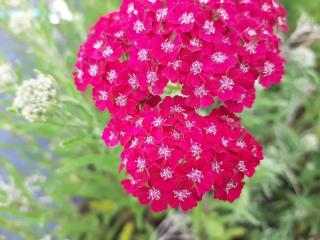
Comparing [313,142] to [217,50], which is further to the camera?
[313,142]

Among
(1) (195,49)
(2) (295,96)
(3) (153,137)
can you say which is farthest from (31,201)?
(2) (295,96)

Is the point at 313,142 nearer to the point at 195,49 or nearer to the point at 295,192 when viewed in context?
the point at 295,192

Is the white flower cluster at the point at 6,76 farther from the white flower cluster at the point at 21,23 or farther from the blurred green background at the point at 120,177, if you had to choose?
the white flower cluster at the point at 21,23

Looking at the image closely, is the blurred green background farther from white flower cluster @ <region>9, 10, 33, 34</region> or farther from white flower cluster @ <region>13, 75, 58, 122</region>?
white flower cluster @ <region>13, 75, 58, 122</region>

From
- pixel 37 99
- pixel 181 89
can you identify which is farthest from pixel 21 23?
pixel 181 89

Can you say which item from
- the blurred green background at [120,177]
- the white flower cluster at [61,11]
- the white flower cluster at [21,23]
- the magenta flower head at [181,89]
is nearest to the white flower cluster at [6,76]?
the blurred green background at [120,177]

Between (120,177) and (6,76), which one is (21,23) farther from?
(120,177)
